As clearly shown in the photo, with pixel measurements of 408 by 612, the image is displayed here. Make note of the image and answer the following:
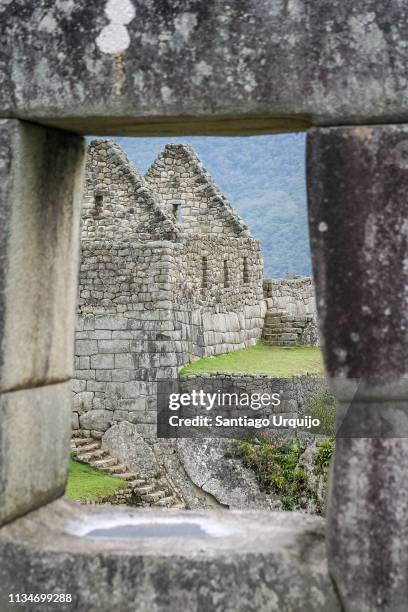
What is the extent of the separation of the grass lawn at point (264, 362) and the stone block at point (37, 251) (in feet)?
A: 42.6

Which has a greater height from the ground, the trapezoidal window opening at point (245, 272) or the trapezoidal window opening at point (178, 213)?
the trapezoidal window opening at point (178, 213)

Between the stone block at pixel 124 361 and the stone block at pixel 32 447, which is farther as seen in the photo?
the stone block at pixel 124 361

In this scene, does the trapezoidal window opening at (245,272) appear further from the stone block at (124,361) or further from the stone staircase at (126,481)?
the stone staircase at (126,481)

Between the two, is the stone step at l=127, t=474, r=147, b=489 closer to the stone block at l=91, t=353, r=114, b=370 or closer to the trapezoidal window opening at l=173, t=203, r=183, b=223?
the stone block at l=91, t=353, r=114, b=370

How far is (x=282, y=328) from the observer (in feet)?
81.0

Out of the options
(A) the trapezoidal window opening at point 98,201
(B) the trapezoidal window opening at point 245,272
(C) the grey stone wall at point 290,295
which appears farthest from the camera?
(C) the grey stone wall at point 290,295

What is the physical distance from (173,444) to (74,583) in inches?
522

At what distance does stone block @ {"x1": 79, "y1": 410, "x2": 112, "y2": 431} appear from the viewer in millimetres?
17597

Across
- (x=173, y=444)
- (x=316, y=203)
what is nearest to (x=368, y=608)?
(x=316, y=203)

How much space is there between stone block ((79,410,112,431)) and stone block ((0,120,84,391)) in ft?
43.9

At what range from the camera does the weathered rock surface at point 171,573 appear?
11.7ft

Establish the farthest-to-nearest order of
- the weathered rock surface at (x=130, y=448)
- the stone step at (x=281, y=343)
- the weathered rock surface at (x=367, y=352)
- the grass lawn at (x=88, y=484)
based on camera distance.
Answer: the stone step at (x=281, y=343)
the weathered rock surface at (x=130, y=448)
the grass lawn at (x=88, y=484)
the weathered rock surface at (x=367, y=352)

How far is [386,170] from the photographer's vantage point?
3545 mm

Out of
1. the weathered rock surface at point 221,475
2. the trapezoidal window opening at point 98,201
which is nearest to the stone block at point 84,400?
the weathered rock surface at point 221,475
